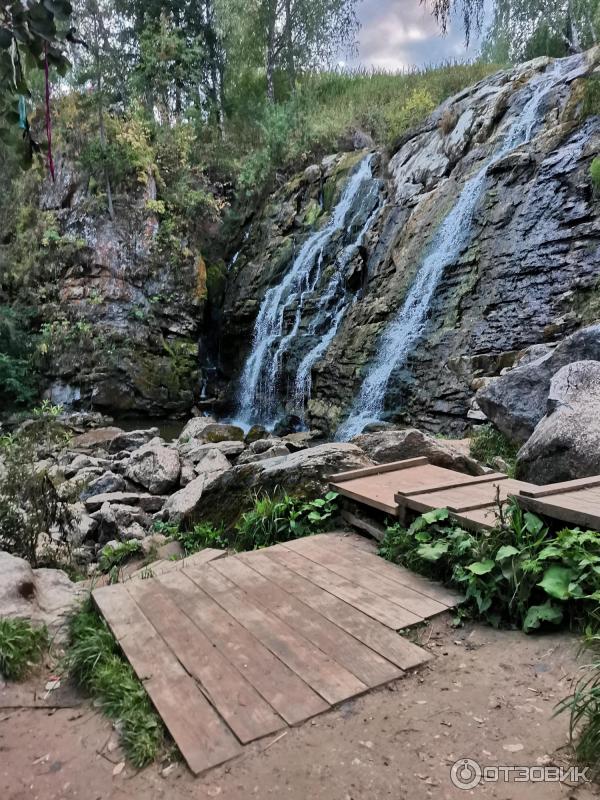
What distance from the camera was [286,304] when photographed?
13328 millimetres

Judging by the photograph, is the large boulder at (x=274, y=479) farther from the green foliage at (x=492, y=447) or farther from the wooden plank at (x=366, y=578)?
the green foliage at (x=492, y=447)

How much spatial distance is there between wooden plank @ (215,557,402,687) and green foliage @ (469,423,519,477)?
136 inches

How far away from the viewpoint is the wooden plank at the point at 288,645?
6.87ft

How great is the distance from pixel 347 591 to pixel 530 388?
13.0ft

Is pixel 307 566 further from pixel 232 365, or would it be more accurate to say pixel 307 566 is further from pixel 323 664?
pixel 232 365

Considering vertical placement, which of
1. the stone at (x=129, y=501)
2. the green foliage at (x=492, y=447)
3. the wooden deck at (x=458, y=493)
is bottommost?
the stone at (x=129, y=501)

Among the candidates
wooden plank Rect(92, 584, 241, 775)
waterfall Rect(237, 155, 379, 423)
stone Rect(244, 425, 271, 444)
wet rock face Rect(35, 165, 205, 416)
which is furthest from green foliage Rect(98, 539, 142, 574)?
wet rock face Rect(35, 165, 205, 416)

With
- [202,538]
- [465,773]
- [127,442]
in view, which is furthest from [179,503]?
[127,442]

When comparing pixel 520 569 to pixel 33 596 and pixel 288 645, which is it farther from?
pixel 33 596

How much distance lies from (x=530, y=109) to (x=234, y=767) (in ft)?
44.0

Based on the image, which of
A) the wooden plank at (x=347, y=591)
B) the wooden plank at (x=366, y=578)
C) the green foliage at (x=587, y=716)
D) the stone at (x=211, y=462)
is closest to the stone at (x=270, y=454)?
the stone at (x=211, y=462)

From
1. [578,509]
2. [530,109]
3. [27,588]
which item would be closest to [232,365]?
[530,109]

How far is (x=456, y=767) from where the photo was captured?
5.53ft

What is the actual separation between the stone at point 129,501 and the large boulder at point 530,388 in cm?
415
